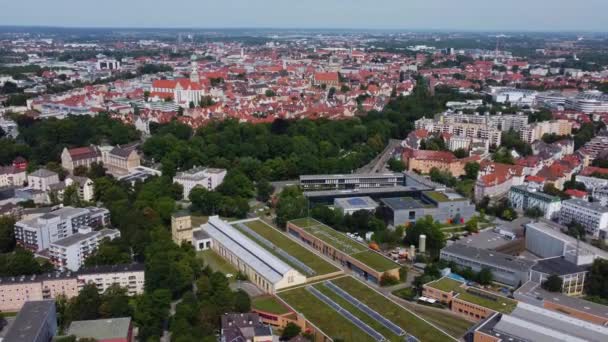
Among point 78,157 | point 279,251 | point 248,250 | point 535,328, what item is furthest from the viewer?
point 78,157

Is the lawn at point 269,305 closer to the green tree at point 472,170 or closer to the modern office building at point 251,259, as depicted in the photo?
the modern office building at point 251,259

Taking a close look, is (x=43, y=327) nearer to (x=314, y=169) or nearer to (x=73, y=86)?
(x=314, y=169)

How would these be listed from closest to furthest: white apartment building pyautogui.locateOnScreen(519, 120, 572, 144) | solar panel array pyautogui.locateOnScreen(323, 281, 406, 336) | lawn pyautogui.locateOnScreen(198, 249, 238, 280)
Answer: solar panel array pyautogui.locateOnScreen(323, 281, 406, 336) → lawn pyautogui.locateOnScreen(198, 249, 238, 280) → white apartment building pyautogui.locateOnScreen(519, 120, 572, 144)

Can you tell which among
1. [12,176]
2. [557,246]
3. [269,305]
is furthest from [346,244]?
[12,176]

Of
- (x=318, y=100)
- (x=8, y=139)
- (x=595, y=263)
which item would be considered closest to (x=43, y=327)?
(x=595, y=263)

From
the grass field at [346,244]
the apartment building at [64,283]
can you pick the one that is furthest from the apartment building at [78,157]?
the apartment building at [64,283]

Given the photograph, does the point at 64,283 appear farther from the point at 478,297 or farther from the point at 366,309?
the point at 478,297

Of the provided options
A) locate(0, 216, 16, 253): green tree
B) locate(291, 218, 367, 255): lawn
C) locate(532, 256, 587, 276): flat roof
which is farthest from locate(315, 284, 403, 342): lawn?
locate(0, 216, 16, 253): green tree

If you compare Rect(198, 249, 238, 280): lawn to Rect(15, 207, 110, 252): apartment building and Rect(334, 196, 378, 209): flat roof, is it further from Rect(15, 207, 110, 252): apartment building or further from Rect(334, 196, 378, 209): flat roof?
Rect(334, 196, 378, 209): flat roof
